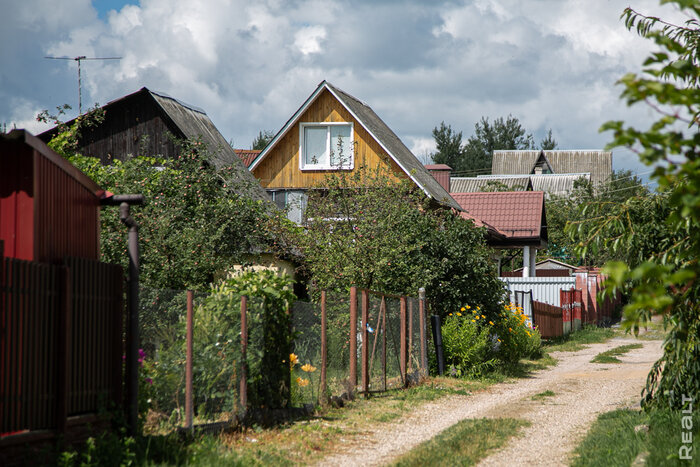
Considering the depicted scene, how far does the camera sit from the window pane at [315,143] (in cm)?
2758

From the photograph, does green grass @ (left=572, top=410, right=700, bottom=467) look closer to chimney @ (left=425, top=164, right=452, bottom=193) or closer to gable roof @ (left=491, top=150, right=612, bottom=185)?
chimney @ (left=425, top=164, right=452, bottom=193)

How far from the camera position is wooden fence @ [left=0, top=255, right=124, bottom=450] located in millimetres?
5906

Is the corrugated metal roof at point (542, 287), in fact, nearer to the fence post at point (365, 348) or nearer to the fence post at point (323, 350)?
the fence post at point (365, 348)

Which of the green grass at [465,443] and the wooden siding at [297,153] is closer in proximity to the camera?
the green grass at [465,443]

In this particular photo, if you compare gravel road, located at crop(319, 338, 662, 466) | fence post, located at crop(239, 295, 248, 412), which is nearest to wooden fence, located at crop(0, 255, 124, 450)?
fence post, located at crop(239, 295, 248, 412)

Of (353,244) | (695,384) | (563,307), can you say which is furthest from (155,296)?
(563,307)

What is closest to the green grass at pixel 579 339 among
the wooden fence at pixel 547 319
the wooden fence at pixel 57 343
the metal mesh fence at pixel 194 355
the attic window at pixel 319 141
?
the wooden fence at pixel 547 319

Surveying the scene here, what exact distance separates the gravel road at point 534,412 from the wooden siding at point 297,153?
36.6 ft

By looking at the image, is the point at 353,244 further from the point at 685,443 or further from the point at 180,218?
the point at 685,443

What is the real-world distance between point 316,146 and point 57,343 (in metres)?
21.6

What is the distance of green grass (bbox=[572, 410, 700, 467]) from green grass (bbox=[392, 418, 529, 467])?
90 cm

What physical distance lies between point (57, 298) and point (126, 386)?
4.87ft

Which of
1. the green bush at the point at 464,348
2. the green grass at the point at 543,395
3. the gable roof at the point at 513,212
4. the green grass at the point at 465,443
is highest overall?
the gable roof at the point at 513,212

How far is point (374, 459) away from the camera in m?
7.98
